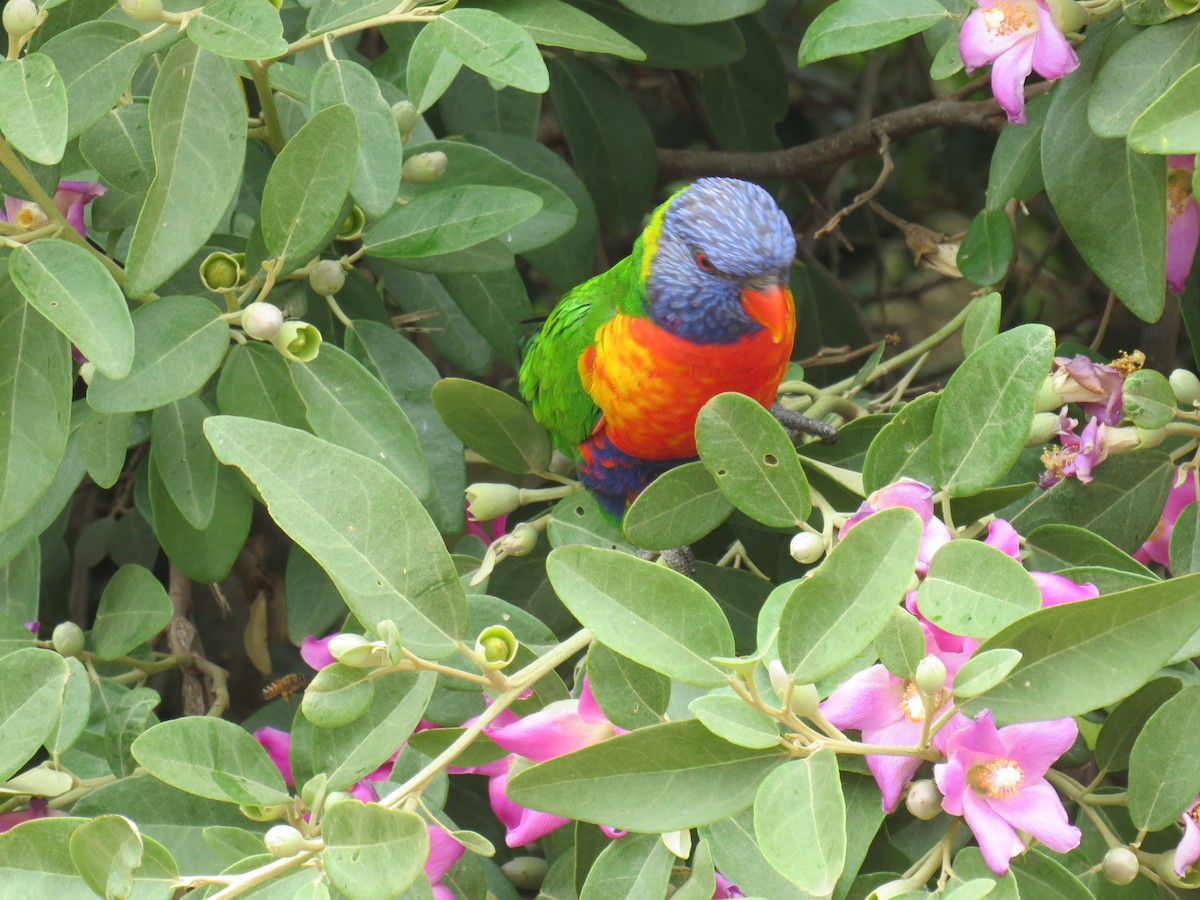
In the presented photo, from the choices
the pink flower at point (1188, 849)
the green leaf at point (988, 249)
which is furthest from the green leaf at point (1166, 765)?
the green leaf at point (988, 249)

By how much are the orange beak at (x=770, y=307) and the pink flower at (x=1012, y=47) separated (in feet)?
1.48

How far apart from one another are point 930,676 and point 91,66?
0.97 m

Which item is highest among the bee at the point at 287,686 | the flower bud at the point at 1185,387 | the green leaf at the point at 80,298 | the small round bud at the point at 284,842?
the green leaf at the point at 80,298

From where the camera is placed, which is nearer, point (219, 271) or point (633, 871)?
point (633, 871)

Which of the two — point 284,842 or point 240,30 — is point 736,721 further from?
point 240,30

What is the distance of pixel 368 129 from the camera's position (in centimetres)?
130

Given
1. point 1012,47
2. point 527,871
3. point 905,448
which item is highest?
point 1012,47

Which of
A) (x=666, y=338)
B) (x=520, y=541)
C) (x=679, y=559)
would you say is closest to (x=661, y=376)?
(x=666, y=338)

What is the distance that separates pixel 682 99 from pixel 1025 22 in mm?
1448

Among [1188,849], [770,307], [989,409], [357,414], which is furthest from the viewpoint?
[770,307]

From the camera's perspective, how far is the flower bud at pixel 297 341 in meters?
1.25

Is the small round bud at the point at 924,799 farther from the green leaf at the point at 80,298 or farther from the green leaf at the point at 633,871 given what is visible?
the green leaf at the point at 80,298

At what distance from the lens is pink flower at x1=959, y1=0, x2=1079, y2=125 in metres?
1.21

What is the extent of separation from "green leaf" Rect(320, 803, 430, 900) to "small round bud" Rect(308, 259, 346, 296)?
28.5 inches
